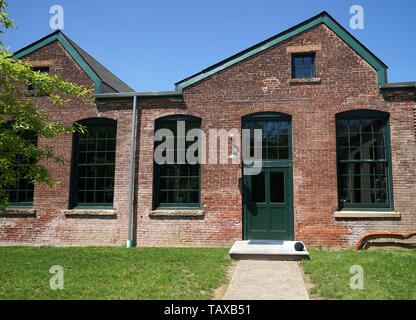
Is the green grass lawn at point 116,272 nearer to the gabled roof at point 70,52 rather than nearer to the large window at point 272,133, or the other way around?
the large window at point 272,133

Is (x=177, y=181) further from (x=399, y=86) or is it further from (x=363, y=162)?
(x=399, y=86)

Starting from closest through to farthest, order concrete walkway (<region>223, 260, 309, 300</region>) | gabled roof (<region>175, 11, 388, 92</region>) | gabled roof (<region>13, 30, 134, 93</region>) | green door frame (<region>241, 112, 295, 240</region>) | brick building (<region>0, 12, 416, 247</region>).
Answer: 1. concrete walkway (<region>223, 260, 309, 300</region>)
2. brick building (<region>0, 12, 416, 247</region>)
3. green door frame (<region>241, 112, 295, 240</region>)
4. gabled roof (<region>175, 11, 388, 92</region>)
5. gabled roof (<region>13, 30, 134, 93</region>)

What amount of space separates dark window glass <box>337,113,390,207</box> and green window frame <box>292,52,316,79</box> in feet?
5.94

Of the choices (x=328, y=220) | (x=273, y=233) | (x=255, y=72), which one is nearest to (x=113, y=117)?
(x=255, y=72)

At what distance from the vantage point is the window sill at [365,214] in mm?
8844

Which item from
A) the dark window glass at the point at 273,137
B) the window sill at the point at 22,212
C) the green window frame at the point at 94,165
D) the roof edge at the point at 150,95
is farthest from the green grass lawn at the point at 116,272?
the roof edge at the point at 150,95

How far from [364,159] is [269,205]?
3191mm

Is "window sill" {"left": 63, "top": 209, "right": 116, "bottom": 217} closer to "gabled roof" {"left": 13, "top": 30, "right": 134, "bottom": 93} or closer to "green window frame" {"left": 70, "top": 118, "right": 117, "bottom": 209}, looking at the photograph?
"green window frame" {"left": 70, "top": 118, "right": 117, "bottom": 209}

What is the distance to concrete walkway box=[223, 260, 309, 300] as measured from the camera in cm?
507

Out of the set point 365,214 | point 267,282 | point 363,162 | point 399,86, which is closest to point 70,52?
point 267,282

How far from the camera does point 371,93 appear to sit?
9.38 metres

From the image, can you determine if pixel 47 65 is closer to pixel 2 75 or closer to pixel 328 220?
pixel 2 75

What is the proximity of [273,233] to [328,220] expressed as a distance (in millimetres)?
1636

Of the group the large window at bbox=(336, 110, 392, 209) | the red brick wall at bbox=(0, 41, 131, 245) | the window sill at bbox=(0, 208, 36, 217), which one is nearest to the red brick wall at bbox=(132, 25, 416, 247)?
the large window at bbox=(336, 110, 392, 209)
